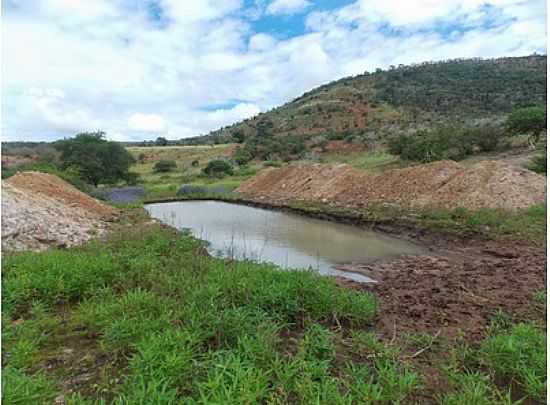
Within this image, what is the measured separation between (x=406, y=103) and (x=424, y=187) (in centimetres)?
3530

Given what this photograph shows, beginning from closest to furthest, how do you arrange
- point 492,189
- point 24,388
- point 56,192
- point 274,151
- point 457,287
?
point 24,388 → point 457,287 → point 492,189 → point 56,192 → point 274,151

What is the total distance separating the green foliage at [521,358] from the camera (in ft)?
6.22

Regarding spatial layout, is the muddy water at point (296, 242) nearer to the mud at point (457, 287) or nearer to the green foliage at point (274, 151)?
the mud at point (457, 287)

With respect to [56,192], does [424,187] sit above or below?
above

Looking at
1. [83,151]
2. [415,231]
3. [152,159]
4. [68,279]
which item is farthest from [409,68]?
[68,279]

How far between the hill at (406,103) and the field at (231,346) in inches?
1141

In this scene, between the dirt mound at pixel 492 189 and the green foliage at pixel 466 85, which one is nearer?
the dirt mound at pixel 492 189

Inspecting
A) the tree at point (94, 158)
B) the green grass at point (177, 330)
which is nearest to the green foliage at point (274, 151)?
the tree at point (94, 158)

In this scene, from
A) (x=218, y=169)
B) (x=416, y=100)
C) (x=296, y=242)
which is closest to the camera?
(x=296, y=242)

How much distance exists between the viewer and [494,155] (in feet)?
54.6

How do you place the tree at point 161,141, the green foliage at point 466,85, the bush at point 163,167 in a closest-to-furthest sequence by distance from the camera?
1. the green foliage at point 466,85
2. the bush at point 163,167
3. the tree at point 161,141

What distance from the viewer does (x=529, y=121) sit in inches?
635

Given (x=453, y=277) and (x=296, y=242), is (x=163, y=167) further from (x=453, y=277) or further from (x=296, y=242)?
(x=453, y=277)

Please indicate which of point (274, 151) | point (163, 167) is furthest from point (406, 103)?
point (163, 167)
